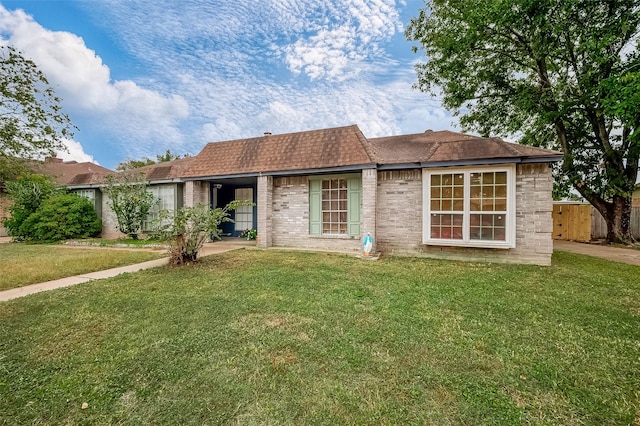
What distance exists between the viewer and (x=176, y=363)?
269 centimetres

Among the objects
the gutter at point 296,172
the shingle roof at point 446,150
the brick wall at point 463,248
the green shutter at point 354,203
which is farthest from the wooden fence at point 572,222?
the gutter at point 296,172

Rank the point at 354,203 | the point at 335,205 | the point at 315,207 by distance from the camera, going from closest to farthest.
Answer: the point at 354,203
the point at 335,205
the point at 315,207

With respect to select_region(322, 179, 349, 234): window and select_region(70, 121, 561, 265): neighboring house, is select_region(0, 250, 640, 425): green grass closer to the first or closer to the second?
select_region(70, 121, 561, 265): neighboring house

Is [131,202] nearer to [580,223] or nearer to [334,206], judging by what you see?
[334,206]

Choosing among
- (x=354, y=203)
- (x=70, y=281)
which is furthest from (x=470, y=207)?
(x=70, y=281)

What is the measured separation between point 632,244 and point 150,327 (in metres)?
17.3

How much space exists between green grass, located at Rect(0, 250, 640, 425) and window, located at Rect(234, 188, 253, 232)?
842 cm

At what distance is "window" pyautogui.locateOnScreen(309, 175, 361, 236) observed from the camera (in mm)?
9719

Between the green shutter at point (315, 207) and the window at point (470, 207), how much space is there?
11.8ft

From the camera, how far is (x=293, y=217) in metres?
10.4

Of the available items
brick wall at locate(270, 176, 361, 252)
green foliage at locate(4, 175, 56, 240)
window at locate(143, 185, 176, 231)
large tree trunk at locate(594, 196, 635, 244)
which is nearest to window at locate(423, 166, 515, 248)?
brick wall at locate(270, 176, 361, 252)

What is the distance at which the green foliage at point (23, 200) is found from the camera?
13.1 meters

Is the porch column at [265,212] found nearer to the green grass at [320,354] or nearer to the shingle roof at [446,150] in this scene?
the shingle roof at [446,150]

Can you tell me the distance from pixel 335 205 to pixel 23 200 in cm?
1475
